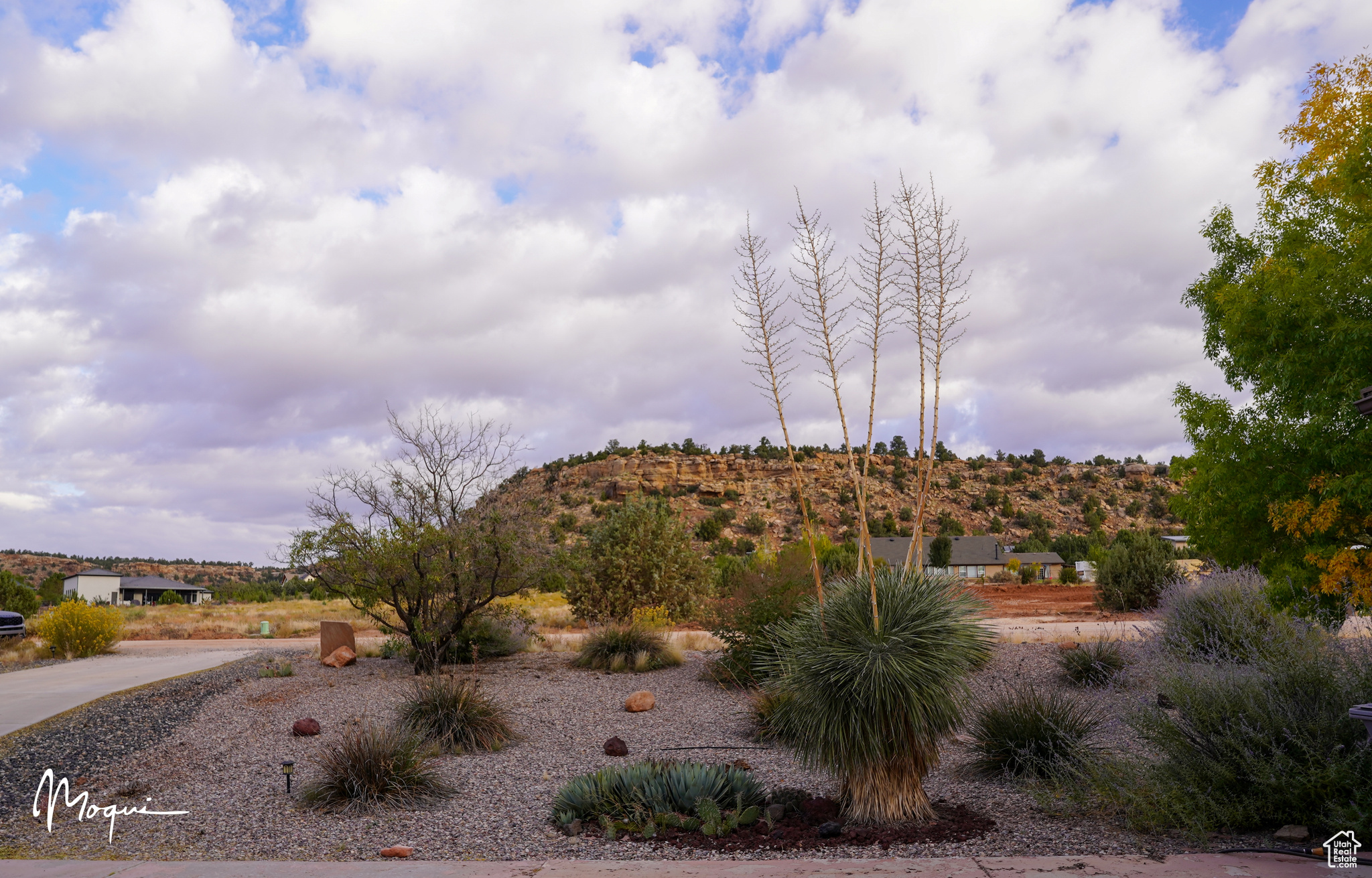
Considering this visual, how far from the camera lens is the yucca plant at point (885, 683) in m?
6.40

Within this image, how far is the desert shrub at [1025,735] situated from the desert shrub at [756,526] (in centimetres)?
5926

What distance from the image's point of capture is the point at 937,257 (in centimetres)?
758

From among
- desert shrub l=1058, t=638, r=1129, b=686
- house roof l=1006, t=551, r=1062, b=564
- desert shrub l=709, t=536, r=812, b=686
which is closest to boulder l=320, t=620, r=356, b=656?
desert shrub l=709, t=536, r=812, b=686

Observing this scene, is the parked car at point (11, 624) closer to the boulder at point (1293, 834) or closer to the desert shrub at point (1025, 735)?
the desert shrub at point (1025, 735)

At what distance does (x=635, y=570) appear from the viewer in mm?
21125

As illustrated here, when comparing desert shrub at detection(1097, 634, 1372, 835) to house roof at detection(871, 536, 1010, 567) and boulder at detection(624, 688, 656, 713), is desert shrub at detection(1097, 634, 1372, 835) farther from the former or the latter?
house roof at detection(871, 536, 1010, 567)

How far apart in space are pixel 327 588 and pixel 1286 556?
1447 cm

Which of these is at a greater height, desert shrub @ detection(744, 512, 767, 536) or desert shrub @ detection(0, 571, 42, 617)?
desert shrub @ detection(744, 512, 767, 536)

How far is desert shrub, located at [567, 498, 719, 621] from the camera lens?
69.1 feet

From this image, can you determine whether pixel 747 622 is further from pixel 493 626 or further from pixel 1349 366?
pixel 1349 366

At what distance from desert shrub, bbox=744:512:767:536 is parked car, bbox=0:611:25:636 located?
168 feet

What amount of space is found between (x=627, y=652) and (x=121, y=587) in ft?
202

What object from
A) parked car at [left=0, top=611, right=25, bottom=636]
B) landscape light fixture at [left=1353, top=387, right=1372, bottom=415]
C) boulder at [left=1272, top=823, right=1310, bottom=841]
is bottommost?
boulder at [left=1272, top=823, right=1310, bottom=841]

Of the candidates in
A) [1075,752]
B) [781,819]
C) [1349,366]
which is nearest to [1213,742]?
[1075,752]
